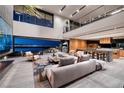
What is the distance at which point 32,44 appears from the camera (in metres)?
10.4

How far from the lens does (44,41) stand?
36.2 ft

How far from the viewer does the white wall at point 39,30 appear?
28.4 ft

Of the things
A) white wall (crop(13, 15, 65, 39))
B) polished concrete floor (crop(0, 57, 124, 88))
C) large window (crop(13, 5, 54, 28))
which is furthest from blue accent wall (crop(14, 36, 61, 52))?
polished concrete floor (crop(0, 57, 124, 88))

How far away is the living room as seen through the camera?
2971 millimetres

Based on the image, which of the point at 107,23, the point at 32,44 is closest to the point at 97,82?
the point at 107,23

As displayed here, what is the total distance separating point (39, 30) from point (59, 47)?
11.8ft

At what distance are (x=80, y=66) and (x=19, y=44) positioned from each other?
7.70 metres

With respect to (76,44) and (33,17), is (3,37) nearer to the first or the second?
(33,17)

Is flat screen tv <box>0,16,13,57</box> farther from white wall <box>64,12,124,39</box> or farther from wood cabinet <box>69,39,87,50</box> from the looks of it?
wood cabinet <box>69,39,87,50</box>

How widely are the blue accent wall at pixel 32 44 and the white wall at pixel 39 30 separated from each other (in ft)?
1.86

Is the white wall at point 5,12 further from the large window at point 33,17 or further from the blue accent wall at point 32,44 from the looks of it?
the blue accent wall at point 32,44
